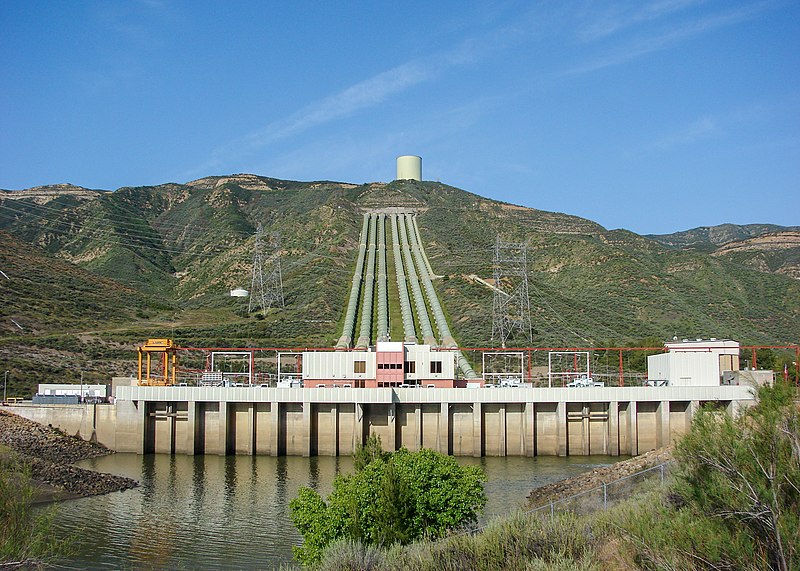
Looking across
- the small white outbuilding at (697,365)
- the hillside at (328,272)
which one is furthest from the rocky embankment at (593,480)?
the hillside at (328,272)

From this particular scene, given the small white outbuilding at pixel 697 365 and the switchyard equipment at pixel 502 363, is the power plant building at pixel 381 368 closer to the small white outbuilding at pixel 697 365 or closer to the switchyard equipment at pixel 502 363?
the switchyard equipment at pixel 502 363

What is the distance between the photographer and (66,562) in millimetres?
28672

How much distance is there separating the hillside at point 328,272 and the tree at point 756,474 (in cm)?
6478

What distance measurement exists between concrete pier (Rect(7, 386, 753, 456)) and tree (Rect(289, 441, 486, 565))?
26.7 m

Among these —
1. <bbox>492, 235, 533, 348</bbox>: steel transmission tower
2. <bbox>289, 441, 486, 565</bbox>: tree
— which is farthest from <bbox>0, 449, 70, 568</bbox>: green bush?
<bbox>492, 235, 533, 348</bbox>: steel transmission tower

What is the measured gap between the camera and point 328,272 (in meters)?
114

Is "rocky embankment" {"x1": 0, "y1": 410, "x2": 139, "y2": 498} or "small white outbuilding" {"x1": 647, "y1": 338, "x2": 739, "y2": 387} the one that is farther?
"small white outbuilding" {"x1": 647, "y1": 338, "x2": 739, "y2": 387}

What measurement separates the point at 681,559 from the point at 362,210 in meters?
152

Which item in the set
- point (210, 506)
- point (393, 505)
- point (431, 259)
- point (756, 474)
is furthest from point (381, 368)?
point (431, 259)

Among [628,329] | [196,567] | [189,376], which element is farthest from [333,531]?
[628,329]

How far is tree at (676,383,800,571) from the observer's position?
15484 mm

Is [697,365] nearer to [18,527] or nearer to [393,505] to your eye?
[393,505]

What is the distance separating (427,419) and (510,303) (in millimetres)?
46355

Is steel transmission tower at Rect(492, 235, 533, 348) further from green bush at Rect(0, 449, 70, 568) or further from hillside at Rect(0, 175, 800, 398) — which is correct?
green bush at Rect(0, 449, 70, 568)
